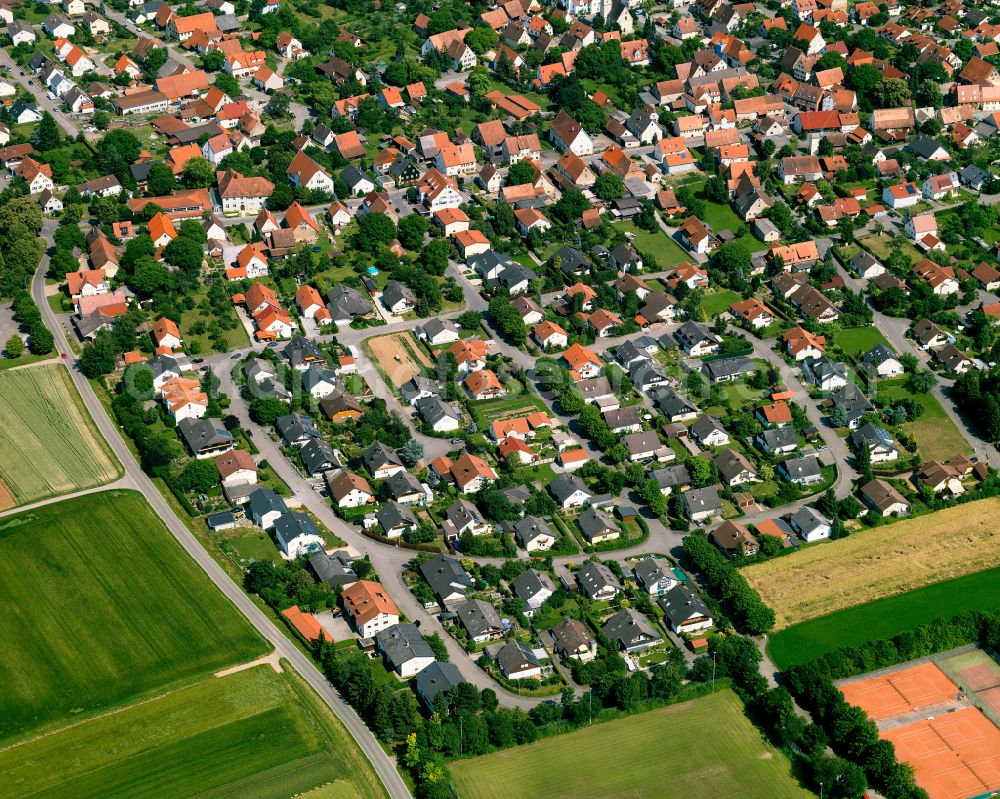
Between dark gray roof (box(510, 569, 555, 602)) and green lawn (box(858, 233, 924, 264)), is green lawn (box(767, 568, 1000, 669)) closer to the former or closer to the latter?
dark gray roof (box(510, 569, 555, 602))

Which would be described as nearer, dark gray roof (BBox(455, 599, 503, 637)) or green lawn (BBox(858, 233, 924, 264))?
dark gray roof (BBox(455, 599, 503, 637))

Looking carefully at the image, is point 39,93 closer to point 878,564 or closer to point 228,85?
point 228,85

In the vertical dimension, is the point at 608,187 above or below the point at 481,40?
below

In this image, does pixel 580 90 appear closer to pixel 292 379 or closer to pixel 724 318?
pixel 724 318

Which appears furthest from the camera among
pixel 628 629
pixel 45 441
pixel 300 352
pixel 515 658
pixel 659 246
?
pixel 659 246

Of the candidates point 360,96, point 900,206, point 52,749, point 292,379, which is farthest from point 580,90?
point 52,749

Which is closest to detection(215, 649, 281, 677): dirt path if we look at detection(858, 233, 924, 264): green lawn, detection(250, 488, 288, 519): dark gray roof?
detection(250, 488, 288, 519): dark gray roof

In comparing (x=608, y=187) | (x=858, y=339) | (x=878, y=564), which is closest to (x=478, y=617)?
(x=878, y=564)
